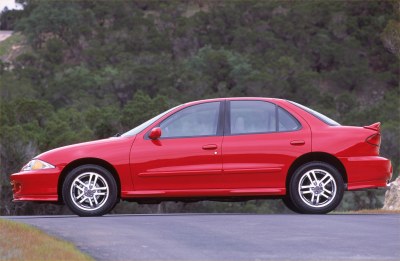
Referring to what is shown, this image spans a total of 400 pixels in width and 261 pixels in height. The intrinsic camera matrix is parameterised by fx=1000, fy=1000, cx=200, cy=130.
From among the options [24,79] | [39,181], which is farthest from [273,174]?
[24,79]

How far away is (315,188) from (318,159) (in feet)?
1.26

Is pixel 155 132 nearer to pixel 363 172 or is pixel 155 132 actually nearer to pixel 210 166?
pixel 210 166

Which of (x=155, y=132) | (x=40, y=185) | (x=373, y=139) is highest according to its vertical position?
(x=155, y=132)

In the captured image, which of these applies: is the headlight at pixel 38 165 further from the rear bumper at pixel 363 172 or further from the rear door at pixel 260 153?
the rear bumper at pixel 363 172

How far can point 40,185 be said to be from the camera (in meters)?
12.1

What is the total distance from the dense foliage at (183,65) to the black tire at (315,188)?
116 feet

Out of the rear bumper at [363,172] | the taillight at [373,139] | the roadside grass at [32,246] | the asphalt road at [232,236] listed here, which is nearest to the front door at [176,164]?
the asphalt road at [232,236]

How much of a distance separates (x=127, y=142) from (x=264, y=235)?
301 centimetres

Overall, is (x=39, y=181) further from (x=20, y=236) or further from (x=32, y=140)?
(x=32, y=140)

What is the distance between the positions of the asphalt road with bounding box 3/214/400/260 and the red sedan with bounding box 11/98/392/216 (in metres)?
0.38

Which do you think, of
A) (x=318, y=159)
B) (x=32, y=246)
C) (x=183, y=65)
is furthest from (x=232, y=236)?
(x=183, y=65)

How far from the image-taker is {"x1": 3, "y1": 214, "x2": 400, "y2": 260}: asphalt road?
27.3 feet

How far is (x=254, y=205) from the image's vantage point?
171 feet

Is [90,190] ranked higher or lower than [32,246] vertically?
higher
